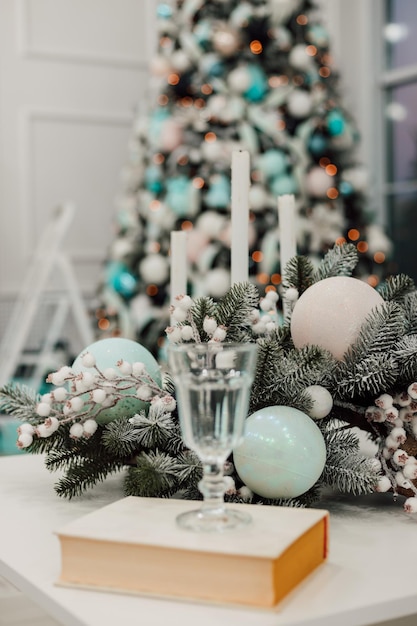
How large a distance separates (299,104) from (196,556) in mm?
2841

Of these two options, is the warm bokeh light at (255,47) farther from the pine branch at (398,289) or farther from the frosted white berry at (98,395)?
the frosted white berry at (98,395)

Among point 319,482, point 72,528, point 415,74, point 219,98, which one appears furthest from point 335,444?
point 415,74

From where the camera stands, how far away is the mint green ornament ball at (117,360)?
3.13ft

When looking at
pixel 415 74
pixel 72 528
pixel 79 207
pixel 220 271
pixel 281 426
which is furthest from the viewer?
pixel 79 207

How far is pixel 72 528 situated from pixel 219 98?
273 centimetres

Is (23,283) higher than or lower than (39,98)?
lower

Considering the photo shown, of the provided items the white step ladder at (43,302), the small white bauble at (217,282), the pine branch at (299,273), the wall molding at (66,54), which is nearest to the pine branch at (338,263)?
the pine branch at (299,273)

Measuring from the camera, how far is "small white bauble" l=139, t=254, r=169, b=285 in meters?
3.29

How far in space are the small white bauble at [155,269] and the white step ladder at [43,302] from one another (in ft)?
1.25

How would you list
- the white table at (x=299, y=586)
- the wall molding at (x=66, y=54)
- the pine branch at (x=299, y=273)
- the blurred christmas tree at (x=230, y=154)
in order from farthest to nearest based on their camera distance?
1. the wall molding at (x=66, y=54)
2. the blurred christmas tree at (x=230, y=154)
3. the pine branch at (x=299, y=273)
4. the white table at (x=299, y=586)

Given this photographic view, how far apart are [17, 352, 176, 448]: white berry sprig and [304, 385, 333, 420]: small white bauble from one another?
5.6 inches

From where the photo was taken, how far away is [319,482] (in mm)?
888

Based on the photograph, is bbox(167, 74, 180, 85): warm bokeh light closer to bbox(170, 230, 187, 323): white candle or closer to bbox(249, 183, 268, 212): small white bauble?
bbox(249, 183, 268, 212): small white bauble

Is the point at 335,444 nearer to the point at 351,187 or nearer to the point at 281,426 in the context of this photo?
the point at 281,426
